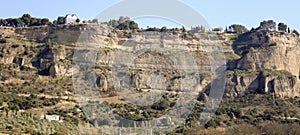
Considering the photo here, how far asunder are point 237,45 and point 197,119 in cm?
3169

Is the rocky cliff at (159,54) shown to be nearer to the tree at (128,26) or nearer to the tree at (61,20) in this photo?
the tree at (128,26)

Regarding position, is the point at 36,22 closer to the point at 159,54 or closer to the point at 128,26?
the point at 128,26

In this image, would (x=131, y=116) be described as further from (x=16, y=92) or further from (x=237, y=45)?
(x=237, y=45)

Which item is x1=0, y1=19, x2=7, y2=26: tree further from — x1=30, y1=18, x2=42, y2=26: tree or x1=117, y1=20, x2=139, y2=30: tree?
x1=117, y1=20, x2=139, y2=30: tree

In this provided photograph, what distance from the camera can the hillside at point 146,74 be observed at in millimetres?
50572

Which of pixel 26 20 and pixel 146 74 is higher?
pixel 26 20

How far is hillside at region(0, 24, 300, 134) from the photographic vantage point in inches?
1991

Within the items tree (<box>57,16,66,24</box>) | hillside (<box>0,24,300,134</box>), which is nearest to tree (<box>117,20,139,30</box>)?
hillside (<box>0,24,300,134</box>)

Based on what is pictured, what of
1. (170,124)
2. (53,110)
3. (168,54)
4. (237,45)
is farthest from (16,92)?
(237,45)

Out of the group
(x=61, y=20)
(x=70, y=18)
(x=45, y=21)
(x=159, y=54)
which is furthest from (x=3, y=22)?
(x=159, y=54)

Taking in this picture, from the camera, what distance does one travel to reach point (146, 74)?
65875 millimetres

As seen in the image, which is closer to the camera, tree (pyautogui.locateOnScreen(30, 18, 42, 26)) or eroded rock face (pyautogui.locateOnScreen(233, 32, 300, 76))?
eroded rock face (pyautogui.locateOnScreen(233, 32, 300, 76))

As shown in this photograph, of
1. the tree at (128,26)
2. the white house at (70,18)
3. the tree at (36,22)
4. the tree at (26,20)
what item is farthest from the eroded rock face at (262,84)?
the tree at (26,20)

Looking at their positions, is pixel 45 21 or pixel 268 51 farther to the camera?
pixel 45 21
